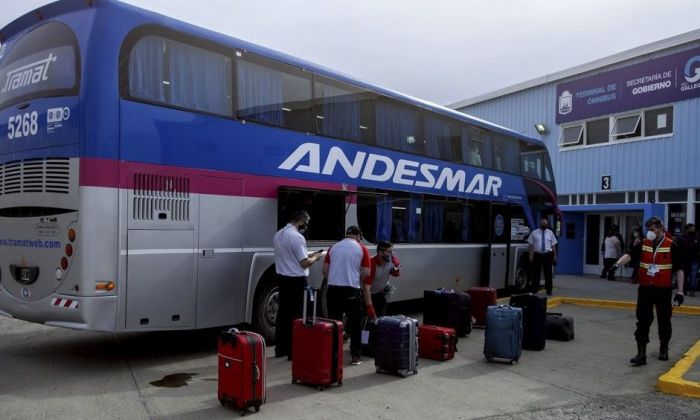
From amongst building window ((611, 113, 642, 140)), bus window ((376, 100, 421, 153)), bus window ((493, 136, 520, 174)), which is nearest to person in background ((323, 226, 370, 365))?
bus window ((376, 100, 421, 153))

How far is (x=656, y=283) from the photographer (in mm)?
7535

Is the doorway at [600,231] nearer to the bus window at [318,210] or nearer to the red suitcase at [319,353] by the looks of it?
the bus window at [318,210]

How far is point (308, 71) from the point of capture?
8.84 m

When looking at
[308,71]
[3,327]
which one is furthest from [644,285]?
[3,327]

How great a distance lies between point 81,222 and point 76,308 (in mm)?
934

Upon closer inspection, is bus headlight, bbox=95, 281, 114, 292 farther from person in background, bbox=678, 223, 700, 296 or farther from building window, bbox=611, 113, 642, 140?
building window, bbox=611, 113, 642, 140

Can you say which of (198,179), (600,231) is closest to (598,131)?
(600,231)

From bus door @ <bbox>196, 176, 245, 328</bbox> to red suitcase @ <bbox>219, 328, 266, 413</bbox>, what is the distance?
6.48 feet

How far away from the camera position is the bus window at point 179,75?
6.67m

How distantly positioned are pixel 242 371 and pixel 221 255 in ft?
8.16

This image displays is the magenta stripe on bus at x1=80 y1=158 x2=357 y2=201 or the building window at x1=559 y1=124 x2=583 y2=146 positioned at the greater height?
the building window at x1=559 y1=124 x2=583 y2=146

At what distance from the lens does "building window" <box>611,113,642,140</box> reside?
19.5 m

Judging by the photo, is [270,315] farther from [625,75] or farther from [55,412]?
[625,75]

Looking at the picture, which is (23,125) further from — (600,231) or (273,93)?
(600,231)
